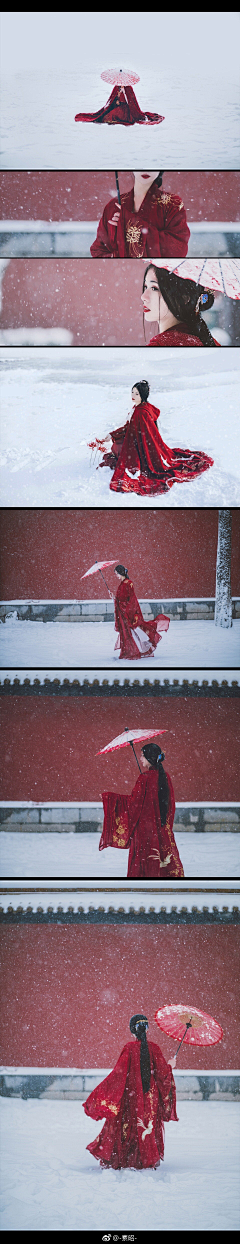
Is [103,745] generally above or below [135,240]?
below

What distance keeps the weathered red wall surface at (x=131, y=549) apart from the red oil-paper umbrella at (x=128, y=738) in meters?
0.43

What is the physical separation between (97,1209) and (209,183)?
3.16 meters

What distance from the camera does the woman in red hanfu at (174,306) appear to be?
2404mm

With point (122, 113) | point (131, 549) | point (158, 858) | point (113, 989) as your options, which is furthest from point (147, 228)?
point (113, 989)

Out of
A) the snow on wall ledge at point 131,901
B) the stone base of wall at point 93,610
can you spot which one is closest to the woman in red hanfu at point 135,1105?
the snow on wall ledge at point 131,901

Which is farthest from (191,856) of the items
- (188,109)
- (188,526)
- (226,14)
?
(226,14)

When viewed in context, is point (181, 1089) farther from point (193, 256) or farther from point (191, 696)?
point (193, 256)

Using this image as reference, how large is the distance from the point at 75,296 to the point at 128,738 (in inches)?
54.2

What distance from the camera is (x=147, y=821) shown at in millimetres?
2432

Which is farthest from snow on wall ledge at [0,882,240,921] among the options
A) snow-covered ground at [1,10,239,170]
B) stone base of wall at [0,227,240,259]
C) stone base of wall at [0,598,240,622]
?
snow-covered ground at [1,10,239,170]

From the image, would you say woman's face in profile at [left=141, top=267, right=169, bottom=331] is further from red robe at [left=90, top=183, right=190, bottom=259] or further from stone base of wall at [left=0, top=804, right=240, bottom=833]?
stone base of wall at [left=0, top=804, right=240, bottom=833]

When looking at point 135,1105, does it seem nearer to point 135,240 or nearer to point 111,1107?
point 111,1107

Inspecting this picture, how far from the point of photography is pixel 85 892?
7.89ft

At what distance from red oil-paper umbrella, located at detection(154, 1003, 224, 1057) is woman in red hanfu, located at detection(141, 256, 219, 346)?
207 cm
